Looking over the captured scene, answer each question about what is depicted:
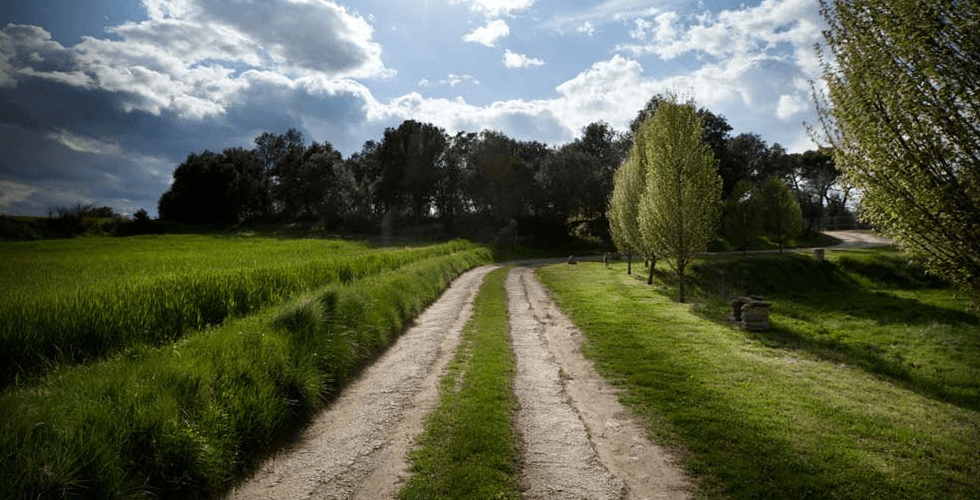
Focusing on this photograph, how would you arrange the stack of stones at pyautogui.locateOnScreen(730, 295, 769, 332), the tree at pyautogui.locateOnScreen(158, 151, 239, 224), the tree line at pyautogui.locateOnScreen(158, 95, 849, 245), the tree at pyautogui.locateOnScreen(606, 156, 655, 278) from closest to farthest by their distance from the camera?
1. the stack of stones at pyautogui.locateOnScreen(730, 295, 769, 332)
2. the tree at pyautogui.locateOnScreen(606, 156, 655, 278)
3. the tree line at pyautogui.locateOnScreen(158, 95, 849, 245)
4. the tree at pyautogui.locateOnScreen(158, 151, 239, 224)

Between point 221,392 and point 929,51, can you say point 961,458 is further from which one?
point 221,392

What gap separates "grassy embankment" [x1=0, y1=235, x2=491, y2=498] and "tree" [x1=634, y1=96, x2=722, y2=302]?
1622cm

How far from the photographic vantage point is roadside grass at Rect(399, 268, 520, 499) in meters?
5.38

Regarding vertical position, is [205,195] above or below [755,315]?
above

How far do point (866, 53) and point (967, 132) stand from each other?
2.06m

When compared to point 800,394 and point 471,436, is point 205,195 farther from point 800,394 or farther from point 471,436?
point 800,394

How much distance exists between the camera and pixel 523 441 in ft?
21.6

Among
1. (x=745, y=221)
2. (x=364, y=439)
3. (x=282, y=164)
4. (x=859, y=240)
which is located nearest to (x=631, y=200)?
(x=745, y=221)

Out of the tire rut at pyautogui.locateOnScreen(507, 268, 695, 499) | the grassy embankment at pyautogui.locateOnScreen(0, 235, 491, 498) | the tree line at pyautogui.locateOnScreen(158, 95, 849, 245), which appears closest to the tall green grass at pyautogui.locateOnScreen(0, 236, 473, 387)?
the grassy embankment at pyautogui.locateOnScreen(0, 235, 491, 498)

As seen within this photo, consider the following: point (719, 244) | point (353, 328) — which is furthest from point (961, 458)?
point (719, 244)

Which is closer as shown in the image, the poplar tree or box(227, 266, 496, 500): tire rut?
box(227, 266, 496, 500): tire rut

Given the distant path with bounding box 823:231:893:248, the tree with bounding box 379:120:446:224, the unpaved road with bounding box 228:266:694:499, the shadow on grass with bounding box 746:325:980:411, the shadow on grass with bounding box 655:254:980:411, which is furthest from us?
the tree with bounding box 379:120:446:224

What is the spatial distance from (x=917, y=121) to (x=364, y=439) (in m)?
10.3

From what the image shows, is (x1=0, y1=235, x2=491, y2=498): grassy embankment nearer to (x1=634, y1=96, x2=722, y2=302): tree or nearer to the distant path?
(x1=634, y1=96, x2=722, y2=302): tree
